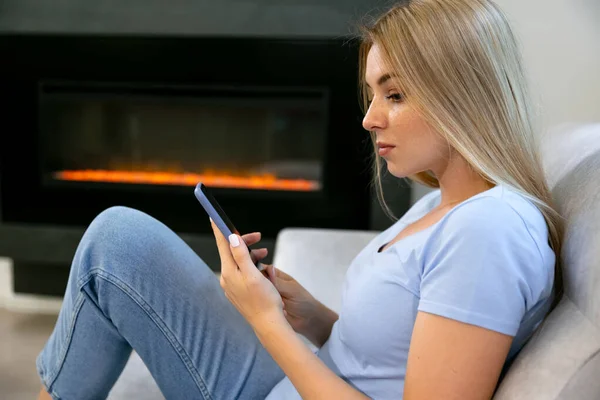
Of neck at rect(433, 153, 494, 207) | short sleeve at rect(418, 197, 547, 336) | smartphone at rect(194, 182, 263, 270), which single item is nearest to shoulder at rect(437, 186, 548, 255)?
short sleeve at rect(418, 197, 547, 336)

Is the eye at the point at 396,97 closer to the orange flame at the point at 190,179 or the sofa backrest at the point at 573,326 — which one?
the sofa backrest at the point at 573,326

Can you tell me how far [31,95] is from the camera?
2.52 meters

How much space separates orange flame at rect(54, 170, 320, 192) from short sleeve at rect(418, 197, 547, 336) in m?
1.74

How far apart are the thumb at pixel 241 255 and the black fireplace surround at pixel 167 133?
1349 mm

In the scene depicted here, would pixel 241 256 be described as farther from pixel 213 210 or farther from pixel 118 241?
pixel 118 241

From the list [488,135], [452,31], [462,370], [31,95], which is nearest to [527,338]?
[462,370]

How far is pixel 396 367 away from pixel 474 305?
0.21 m

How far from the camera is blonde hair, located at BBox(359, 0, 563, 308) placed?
2.76ft

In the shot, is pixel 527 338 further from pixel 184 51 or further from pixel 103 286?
pixel 184 51

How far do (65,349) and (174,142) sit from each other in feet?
5.41

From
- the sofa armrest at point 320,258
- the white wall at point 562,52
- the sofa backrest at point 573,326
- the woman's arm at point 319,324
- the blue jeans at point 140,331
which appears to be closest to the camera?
the sofa backrest at point 573,326

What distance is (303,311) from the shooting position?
3.78 feet

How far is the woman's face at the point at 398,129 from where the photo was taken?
0.89 m

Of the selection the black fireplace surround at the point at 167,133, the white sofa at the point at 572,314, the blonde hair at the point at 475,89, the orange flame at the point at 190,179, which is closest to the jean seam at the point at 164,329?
the white sofa at the point at 572,314
